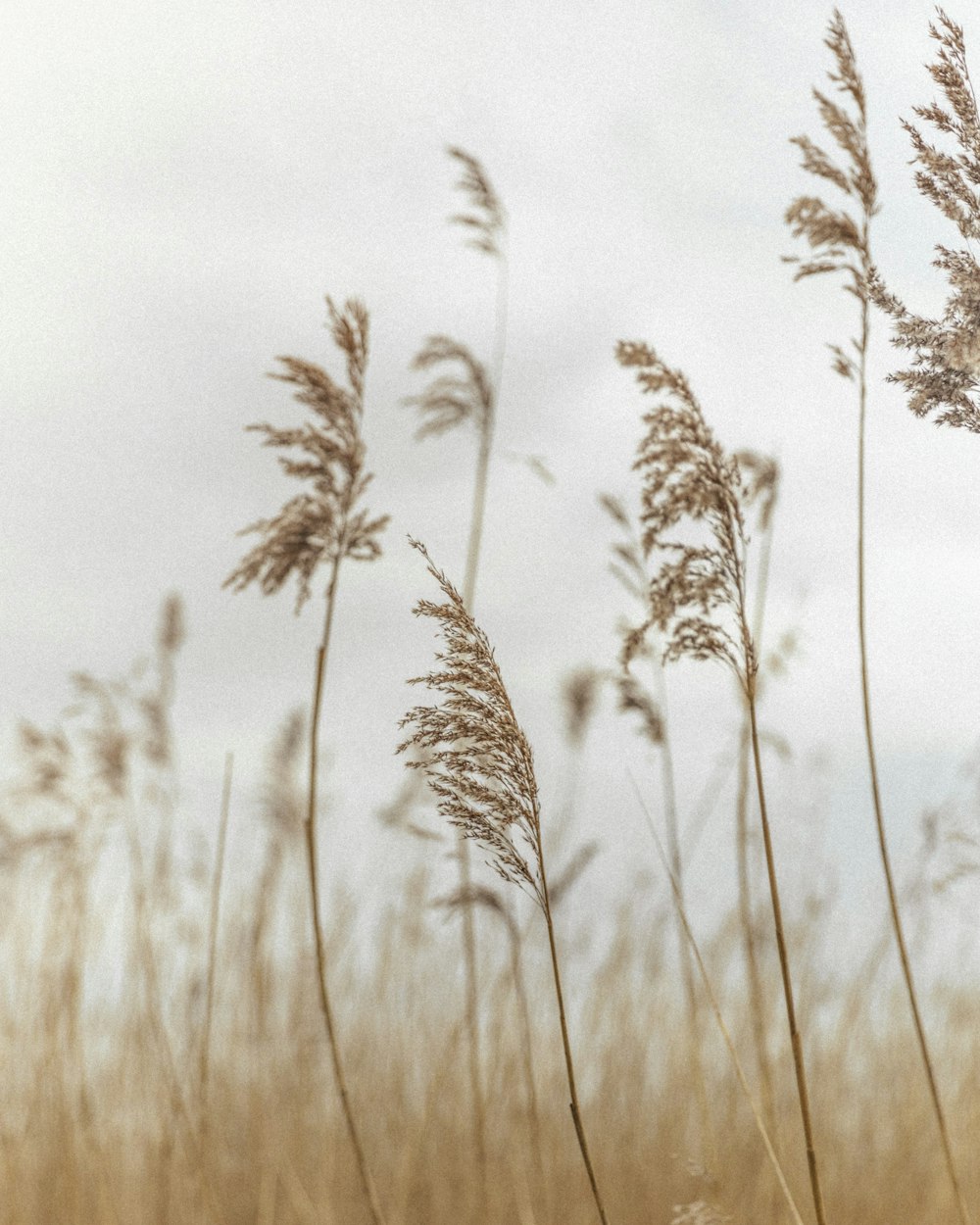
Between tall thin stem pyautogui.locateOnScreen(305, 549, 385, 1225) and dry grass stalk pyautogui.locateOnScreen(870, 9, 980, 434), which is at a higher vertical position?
dry grass stalk pyautogui.locateOnScreen(870, 9, 980, 434)

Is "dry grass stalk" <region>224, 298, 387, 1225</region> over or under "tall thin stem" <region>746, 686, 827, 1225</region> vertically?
over

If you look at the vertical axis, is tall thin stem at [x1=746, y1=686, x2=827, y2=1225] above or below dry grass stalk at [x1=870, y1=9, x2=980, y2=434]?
below

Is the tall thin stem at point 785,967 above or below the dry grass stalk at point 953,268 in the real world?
below

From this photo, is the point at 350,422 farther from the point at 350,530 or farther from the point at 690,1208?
the point at 690,1208

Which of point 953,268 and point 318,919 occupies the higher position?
point 953,268

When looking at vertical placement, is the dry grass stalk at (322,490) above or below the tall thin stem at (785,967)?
above

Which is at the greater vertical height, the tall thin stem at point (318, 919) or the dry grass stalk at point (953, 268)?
the dry grass stalk at point (953, 268)

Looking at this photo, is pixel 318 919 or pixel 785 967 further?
pixel 318 919

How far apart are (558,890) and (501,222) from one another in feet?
6.28

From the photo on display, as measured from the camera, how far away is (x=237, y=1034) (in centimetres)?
514

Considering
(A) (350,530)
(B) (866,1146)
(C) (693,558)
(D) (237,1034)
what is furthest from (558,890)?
(B) (866,1146)

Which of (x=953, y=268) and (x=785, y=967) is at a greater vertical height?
(x=953, y=268)

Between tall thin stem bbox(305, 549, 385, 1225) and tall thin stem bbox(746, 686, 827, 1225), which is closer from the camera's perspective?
tall thin stem bbox(746, 686, 827, 1225)

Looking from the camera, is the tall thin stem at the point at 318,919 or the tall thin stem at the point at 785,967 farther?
the tall thin stem at the point at 318,919
